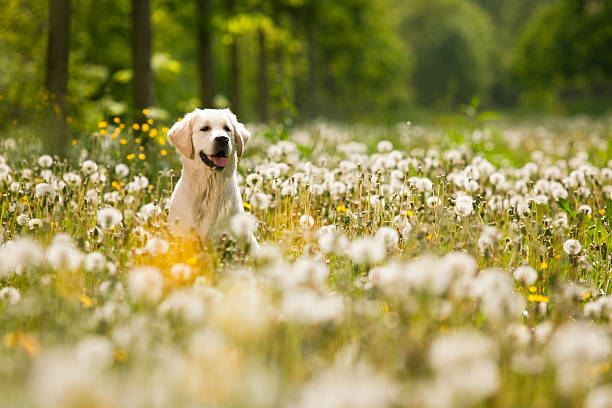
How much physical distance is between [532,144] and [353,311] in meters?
12.4

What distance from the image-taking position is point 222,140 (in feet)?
14.5

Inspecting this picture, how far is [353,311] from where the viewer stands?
2.49 m

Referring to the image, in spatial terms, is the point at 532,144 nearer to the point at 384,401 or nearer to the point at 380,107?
the point at 384,401

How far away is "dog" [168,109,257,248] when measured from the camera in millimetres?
4406

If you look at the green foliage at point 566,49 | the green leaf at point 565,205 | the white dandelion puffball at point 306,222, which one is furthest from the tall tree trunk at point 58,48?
the green foliage at point 566,49

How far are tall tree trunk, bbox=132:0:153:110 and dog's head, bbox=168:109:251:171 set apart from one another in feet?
17.8

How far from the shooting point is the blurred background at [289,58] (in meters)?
10.2

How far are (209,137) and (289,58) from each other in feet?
109

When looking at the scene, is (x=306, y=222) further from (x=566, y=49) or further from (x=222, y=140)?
(x=566, y=49)

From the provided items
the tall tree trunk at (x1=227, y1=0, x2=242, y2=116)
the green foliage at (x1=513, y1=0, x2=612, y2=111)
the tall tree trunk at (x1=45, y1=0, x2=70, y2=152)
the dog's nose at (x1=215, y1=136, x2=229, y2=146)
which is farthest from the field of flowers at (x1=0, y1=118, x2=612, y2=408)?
the green foliage at (x1=513, y1=0, x2=612, y2=111)

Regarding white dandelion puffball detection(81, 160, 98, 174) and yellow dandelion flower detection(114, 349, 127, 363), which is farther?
white dandelion puffball detection(81, 160, 98, 174)

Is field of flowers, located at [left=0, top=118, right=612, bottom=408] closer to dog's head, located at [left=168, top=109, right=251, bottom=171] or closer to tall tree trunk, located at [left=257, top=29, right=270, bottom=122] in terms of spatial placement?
dog's head, located at [left=168, top=109, right=251, bottom=171]

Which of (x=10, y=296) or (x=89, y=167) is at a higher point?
(x=89, y=167)

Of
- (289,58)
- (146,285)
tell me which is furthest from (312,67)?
(146,285)
